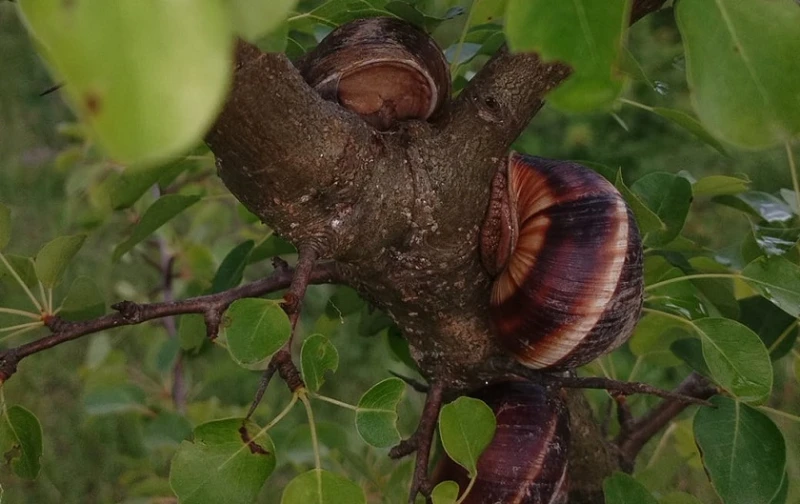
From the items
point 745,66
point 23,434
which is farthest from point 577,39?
point 23,434

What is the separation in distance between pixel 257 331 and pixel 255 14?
0.27 m

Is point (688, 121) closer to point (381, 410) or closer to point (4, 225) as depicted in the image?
point (381, 410)

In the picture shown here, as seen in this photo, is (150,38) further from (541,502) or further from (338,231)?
(541,502)

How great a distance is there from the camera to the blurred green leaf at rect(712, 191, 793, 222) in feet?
2.09

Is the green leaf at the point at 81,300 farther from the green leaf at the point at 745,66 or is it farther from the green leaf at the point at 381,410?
the green leaf at the point at 745,66

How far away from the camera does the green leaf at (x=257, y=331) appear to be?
1.35 ft

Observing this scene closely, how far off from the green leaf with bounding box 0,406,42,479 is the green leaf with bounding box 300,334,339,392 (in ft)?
0.63

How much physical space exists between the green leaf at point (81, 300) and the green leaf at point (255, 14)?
0.49 metres

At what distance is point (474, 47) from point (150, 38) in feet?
1.71

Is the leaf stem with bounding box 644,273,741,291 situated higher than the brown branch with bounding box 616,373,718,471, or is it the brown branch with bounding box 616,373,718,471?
the leaf stem with bounding box 644,273,741,291

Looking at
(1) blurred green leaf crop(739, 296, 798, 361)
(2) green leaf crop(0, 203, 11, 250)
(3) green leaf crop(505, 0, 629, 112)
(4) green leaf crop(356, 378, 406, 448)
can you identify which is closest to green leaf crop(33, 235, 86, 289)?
(2) green leaf crop(0, 203, 11, 250)

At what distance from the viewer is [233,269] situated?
685 mm

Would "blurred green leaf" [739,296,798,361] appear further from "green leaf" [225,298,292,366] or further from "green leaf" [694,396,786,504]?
"green leaf" [225,298,292,366]

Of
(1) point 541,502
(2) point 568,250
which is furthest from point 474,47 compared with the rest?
(1) point 541,502
